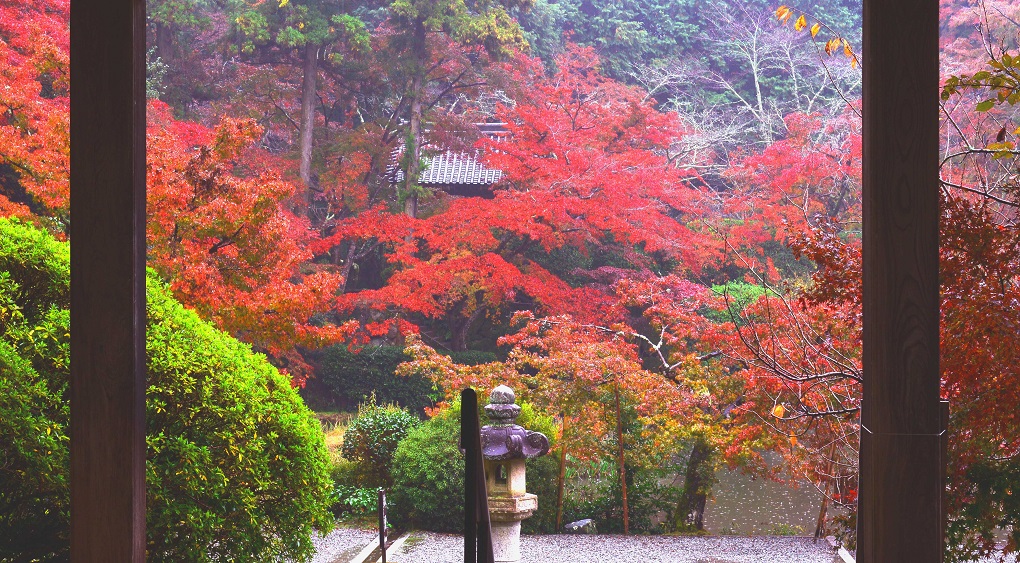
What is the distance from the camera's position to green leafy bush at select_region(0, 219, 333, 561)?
230 cm

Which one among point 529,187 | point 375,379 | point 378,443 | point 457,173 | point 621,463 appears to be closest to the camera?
point 621,463

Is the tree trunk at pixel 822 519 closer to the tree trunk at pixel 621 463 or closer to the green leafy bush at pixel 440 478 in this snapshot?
the tree trunk at pixel 621 463

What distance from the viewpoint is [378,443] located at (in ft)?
22.0

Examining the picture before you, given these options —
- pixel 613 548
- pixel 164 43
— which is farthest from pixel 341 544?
pixel 164 43

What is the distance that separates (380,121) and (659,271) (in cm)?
325

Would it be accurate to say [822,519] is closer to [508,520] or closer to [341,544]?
[508,520]

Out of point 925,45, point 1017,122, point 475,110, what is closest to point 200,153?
point 475,110

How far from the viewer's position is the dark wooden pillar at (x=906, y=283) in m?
1.32

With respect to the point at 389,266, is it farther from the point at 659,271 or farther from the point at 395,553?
the point at 395,553

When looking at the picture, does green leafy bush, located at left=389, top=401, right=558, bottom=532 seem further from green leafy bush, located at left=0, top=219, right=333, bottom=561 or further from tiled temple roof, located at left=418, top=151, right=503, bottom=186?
tiled temple roof, located at left=418, top=151, right=503, bottom=186

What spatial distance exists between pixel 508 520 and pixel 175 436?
8.06 ft

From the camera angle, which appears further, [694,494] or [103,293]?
[694,494]

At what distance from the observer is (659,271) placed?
889cm

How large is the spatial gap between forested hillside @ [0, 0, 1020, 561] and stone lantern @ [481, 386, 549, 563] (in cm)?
150
